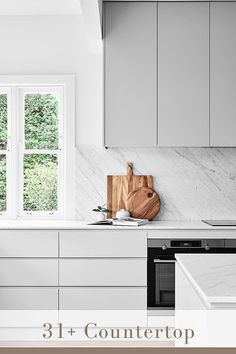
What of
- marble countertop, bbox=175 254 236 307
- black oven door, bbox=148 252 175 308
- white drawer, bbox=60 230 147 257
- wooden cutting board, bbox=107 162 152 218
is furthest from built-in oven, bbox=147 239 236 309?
marble countertop, bbox=175 254 236 307

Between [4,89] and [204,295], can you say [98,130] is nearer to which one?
[4,89]

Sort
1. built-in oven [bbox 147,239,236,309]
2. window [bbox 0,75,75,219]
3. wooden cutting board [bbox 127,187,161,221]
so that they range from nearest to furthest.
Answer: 1. built-in oven [bbox 147,239,236,309]
2. wooden cutting board [bbox 127,187,161,221]
3. window [bbox 0,75,75,219]

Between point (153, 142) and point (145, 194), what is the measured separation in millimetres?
529

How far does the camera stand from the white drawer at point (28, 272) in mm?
3473

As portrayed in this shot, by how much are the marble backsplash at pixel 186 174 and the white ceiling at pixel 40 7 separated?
1.26 meters

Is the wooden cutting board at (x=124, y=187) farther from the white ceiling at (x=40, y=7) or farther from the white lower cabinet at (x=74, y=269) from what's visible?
the white ceiling at (x=40, y=7)

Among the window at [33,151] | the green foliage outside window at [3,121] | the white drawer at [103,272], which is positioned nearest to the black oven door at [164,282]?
the white drawer at [103,272]

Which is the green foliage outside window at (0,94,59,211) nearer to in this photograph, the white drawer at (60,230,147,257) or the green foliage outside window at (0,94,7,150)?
the green foliage outside window at (0,94,7,150)

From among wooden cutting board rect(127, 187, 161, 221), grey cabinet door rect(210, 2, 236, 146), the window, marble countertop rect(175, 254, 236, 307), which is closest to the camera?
marble countertop rect(175, 254, 236, 307)

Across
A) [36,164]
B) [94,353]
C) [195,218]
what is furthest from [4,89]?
[94,353]

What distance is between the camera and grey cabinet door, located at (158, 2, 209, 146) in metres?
3.71

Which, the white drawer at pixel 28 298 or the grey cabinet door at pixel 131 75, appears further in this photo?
the grey cabinet door at pixel 131 75

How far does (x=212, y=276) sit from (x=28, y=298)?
7.72ft

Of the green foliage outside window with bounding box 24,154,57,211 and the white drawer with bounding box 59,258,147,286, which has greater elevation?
the green foliage outside window with bounding box 24,154,57,211
